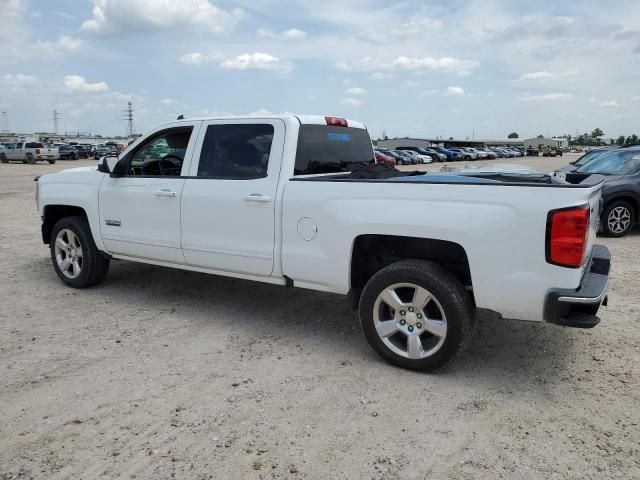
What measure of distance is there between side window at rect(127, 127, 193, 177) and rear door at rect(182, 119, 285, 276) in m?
0.28

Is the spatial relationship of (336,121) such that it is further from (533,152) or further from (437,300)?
(533,152)

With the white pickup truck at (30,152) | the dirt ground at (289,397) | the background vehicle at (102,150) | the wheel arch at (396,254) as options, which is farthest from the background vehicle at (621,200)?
the background vehicle at (102,150)

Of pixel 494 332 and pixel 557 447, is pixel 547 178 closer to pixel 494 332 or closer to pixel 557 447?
pixel 494 332

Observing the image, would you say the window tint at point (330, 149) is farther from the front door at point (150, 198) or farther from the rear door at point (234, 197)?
the front door at point (150, 198)

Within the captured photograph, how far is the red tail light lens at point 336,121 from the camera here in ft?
16.5

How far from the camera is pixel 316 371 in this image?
3.93 meters

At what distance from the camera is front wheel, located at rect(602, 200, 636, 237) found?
373 inches

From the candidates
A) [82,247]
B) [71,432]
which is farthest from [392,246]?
[82,247]

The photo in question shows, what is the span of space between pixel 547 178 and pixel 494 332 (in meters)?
1.41

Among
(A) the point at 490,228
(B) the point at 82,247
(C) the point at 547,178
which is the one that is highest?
(C) the point at 547,178

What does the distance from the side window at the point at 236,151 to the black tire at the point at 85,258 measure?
1773mm

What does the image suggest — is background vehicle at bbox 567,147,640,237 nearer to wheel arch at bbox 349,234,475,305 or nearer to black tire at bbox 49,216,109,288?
wheel arch at bbox 349,234,475,305

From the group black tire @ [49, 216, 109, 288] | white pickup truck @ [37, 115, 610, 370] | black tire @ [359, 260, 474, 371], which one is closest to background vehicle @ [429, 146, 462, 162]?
white pickup truck @ [37, 115, 610, 370]

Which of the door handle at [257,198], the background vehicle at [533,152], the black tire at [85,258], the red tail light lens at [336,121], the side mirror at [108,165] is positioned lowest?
the black tire at [85,258]
